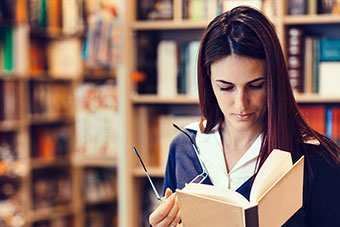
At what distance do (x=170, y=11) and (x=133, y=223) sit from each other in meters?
1.16

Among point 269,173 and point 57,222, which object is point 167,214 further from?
point 57,222

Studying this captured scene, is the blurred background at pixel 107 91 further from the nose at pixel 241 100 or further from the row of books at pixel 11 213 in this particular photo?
the nose at pixel 241 100

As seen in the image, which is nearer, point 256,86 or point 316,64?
point 256,86

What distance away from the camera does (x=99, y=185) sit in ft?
14.4

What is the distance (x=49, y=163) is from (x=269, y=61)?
336cm

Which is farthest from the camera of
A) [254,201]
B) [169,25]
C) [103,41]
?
[103,41]

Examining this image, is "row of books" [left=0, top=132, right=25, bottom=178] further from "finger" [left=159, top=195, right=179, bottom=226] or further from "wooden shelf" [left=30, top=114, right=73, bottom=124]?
"finger" [left=159, top=195, right=179, bottom=226]

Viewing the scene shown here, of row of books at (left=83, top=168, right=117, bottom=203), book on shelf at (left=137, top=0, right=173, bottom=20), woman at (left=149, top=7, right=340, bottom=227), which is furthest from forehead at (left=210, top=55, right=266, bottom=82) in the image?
row of books at (left=83, top=168, right=117, bottom=203)

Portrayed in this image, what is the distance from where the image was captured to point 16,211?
393 cm

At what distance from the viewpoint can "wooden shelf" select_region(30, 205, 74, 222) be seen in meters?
4.23

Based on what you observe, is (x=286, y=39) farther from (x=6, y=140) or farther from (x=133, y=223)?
(x=6, y=140)

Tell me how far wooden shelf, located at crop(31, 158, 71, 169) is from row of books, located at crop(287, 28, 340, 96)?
2.31 meters

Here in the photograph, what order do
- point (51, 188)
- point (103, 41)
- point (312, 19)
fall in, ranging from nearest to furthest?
point (312, 19)
point (103, 41)
point (51, 188)

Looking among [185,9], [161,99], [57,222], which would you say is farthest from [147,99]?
[57,222]
